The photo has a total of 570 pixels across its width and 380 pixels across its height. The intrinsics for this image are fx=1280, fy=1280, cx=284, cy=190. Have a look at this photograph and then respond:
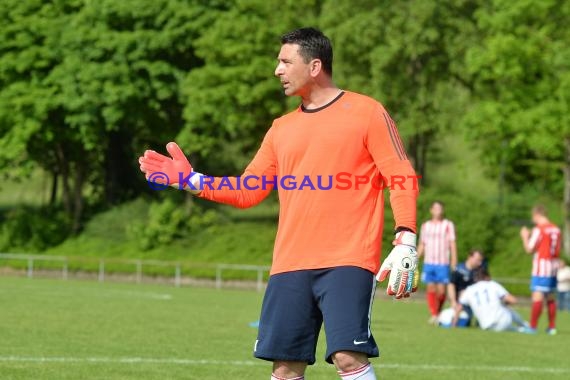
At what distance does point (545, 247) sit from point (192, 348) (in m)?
8.54

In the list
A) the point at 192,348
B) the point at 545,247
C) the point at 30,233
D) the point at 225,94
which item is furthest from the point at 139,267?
the point at 192,348

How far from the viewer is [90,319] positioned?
18391 mm

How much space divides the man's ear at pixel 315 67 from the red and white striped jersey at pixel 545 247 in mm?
13984

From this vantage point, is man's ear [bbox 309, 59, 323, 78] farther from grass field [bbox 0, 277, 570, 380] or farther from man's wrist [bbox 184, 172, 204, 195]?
grass field [bbox 0, 277, 570, 380]

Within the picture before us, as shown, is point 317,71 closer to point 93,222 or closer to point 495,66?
point 495,66

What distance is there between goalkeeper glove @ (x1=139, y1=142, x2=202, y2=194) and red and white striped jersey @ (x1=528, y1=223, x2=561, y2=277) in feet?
45.5

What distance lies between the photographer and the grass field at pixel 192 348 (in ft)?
36.8

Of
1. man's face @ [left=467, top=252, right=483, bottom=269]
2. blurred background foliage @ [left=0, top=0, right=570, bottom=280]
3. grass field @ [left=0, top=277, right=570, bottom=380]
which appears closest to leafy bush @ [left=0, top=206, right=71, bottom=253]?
blurred background foliage @ [left=0, top=0, right=570, bottom=280]

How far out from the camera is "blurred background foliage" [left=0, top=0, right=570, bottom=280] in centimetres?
4344

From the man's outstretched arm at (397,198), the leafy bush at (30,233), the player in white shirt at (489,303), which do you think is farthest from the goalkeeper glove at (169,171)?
the leafy bush at (30,233)

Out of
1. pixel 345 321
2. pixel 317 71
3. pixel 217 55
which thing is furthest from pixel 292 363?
pixel 217 55

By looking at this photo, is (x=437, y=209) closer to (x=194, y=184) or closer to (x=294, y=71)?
(x=194, y=184)

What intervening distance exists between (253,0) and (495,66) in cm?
1014

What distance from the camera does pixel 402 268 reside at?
6.64 meters
